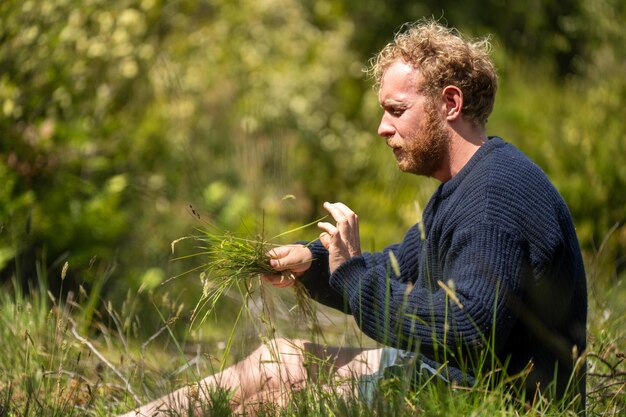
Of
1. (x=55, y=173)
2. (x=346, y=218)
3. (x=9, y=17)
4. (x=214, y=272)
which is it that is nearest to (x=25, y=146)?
(x=55, y=173)

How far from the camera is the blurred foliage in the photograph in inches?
221

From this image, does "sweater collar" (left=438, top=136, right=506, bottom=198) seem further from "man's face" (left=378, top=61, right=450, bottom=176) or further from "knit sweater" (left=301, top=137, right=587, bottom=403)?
"man's face" (left=378, top=61, right=450, bottom=176)

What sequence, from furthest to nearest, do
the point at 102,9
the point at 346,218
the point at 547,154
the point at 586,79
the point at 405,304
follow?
the point at 586,79 → the point at 547,154 → the point at 102,9 → the point at 346,218 → the point at 405,304

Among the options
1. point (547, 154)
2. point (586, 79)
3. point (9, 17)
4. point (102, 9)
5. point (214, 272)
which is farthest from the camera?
point (586, 79)

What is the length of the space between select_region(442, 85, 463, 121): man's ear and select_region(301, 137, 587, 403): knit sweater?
0.16 metres

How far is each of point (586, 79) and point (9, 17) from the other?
19.6 feet

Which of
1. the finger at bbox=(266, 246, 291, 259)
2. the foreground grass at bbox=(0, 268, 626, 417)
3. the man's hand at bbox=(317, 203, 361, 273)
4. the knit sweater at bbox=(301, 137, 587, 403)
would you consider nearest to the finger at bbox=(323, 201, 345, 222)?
the man's hand at bbox=(317, 203, 361, 273)

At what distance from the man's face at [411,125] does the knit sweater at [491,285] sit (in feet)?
0.39

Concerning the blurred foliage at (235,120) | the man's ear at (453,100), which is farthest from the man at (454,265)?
the blurred foliage at (235,120)

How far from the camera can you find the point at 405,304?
2.41 metres

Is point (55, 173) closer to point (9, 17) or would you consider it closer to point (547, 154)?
point (9, 17)

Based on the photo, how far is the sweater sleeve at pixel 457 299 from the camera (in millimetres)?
2361

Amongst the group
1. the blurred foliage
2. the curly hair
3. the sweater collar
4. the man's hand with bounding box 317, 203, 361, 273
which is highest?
the curly hair

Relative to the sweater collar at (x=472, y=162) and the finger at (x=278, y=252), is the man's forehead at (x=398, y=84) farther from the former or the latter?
the finger at (x=278, y=252)
